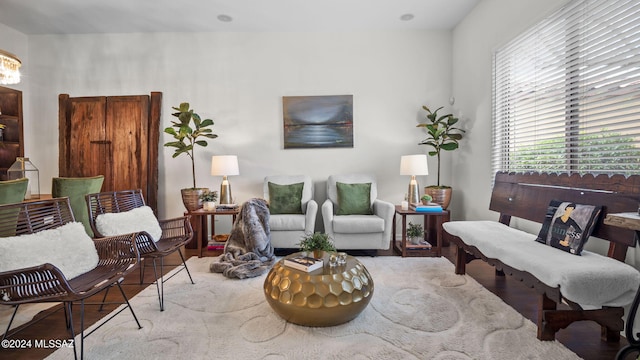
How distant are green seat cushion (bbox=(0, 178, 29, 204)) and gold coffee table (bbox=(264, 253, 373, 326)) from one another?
80.1 inches

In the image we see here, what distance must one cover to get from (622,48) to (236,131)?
13.2ft

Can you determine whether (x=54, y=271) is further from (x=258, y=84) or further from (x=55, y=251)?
(x=258, y=84)

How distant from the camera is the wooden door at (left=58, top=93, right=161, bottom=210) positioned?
448 cm

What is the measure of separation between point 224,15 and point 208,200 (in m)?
2.36

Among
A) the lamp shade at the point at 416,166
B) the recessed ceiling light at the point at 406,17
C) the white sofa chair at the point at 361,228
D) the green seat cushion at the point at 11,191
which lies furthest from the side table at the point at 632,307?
the green seat cushion at the point at 11,191

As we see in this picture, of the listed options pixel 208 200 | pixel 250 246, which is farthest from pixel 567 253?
pixel 208 200

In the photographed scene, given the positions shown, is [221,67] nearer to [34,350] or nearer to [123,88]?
[123,88]

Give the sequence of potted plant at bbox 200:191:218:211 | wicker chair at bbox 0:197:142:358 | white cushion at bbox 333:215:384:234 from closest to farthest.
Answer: wicker chair at bbox 0:197:142:358
white cushion at bbox 333:215:384:234
potted plant at bbox 200:191:218:211

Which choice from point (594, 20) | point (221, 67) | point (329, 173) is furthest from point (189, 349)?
point (221, 67)

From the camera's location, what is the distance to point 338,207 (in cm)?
398

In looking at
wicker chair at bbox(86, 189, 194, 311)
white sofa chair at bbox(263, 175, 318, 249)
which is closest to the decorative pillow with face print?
white sofa chair at bbox(263, 175, 318, 249)

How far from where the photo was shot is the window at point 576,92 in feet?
6.42

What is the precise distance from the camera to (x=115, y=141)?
14.8 ft

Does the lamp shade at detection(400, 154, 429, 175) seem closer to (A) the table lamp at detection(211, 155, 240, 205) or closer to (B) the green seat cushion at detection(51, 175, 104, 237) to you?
(A) the table lamp at detection(211, 155, 240, 205)
